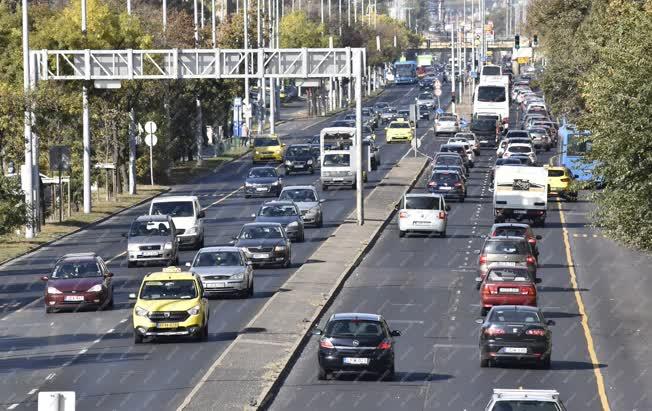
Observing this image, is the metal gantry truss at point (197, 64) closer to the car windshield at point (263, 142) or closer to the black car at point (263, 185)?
the black car at point (263, 185)

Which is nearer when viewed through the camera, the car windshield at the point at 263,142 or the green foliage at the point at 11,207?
the green foliage at the point at 11,207

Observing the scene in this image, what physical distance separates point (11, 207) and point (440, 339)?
2265cm

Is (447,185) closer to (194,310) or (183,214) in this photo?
(183,214)

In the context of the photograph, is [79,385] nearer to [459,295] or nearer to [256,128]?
[459,295]

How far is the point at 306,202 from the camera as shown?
62.4 meters

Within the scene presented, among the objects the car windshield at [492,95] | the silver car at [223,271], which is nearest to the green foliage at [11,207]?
the silver car at [223,271]

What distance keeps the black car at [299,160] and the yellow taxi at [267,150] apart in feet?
20.6

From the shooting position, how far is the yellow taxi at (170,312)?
3509 cm

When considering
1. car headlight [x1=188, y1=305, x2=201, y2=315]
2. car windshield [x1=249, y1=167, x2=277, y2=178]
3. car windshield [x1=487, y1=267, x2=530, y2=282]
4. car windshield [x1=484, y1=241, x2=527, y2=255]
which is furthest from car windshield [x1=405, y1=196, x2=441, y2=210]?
car headlight [x1=188, y1=305, x2=201, y2=315]

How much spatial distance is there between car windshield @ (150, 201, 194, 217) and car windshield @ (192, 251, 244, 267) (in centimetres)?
1122

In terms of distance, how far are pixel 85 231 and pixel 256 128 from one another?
243 feet

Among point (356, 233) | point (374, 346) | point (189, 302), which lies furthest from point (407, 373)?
point (356, 233)

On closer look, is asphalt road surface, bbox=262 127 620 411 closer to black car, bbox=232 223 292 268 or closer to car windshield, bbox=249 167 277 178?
black car, bbox=232 223 292 268

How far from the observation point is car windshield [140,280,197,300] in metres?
35.7
